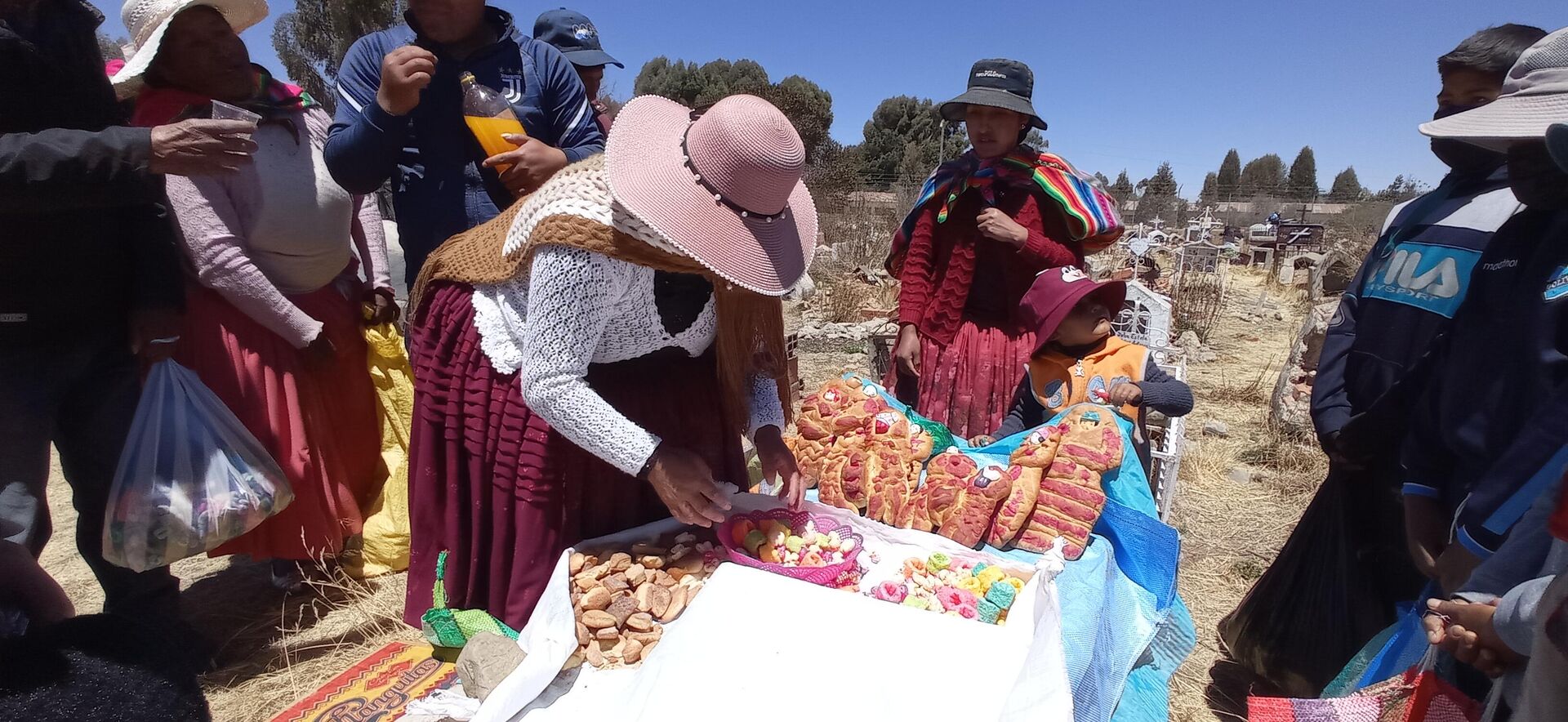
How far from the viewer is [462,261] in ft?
4.85

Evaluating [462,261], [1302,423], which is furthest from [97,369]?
[1302,423]

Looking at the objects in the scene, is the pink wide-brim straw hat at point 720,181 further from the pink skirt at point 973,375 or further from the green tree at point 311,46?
the green tree at point 311,46

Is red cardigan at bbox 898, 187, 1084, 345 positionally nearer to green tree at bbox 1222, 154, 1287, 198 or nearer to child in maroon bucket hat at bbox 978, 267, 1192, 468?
child in maroon bucket hat at bbox 978, 267, 1192, 468

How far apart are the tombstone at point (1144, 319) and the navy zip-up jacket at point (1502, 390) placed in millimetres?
2260

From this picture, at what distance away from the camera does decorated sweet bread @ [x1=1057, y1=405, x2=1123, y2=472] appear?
196 centimetres

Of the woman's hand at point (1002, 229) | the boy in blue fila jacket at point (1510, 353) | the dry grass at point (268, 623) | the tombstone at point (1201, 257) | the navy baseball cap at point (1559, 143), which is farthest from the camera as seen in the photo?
the tombstone at point (1201, 257)

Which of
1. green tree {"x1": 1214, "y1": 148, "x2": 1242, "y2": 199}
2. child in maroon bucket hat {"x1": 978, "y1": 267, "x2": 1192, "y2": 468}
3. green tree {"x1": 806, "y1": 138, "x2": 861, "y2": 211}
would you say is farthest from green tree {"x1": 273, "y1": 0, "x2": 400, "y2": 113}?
green tree {"x1": 1214, "y1": 148, "x2": 1242, "y2": 199}

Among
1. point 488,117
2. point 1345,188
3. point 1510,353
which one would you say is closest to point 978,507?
point 1510,353

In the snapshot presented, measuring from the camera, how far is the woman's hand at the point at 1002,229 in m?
2.43

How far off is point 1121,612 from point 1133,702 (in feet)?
0.64

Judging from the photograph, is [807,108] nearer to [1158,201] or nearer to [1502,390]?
[1158,201]

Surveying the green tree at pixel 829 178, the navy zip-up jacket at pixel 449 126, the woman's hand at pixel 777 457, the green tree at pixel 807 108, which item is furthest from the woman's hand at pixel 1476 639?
the green tree at pixel 807 108

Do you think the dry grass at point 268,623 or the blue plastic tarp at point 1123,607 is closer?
the blue plastic tarp at point 1123,607

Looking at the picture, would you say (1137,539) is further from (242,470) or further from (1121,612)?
(242,470)
